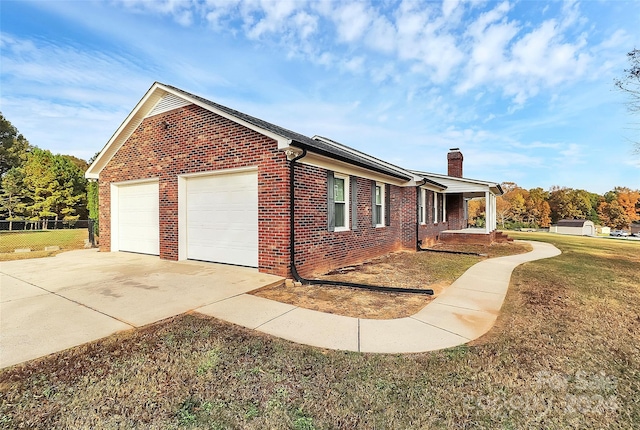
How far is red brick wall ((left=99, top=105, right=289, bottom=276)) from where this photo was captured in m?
6.69

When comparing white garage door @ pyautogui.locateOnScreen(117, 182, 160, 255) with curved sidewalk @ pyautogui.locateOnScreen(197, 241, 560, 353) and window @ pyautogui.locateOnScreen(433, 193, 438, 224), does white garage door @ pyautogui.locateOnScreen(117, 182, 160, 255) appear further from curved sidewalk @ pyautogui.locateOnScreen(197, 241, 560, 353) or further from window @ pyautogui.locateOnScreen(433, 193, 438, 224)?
window @ pyautogui.locateOnScreen(433, 193, 438, 224)

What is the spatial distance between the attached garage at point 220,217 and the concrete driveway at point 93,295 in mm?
392

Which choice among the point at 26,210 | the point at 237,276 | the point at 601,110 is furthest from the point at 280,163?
the point at 26,210

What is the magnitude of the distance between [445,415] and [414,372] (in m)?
0.61

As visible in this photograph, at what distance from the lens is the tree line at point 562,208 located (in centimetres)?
5617

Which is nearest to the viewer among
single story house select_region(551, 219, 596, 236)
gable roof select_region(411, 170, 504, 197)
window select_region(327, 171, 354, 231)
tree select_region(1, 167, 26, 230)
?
window select_region(327, 171, 354, 231)

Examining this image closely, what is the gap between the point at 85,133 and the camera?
53.9 feet

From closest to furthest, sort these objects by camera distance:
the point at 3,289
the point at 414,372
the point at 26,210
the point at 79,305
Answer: the point at 414,372 → the point at 79,305 → the point at 3,289 → the point at 26,210

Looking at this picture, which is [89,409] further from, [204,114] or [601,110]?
[601,110]

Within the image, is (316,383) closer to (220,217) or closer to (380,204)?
(220,217)

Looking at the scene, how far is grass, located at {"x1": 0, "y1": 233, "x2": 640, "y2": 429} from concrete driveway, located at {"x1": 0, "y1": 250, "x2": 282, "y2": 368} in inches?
18.5

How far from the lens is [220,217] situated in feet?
26.3

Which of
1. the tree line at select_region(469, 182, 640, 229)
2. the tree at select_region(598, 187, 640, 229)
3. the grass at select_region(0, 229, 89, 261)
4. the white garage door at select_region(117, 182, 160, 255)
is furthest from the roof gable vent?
the tree at select_region(598, 187, 640, 229)

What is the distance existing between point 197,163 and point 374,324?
662 centimetres
